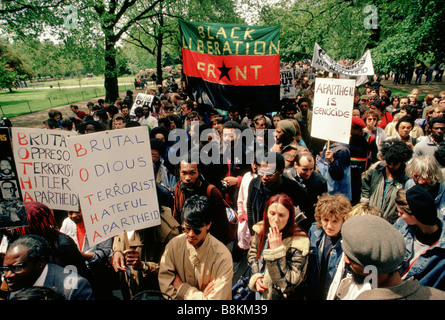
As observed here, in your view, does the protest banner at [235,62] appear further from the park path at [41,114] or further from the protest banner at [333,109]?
the park path at [41,114]

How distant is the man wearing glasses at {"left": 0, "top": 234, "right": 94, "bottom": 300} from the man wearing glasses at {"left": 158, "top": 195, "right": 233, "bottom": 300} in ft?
→ 2.12

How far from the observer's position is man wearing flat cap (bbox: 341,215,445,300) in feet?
5.07

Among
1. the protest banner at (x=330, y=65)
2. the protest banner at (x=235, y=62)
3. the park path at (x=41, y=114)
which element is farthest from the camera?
the park path at (x=41, y=114)

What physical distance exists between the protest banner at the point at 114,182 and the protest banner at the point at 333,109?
275 cm

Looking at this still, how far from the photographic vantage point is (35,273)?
2.12m

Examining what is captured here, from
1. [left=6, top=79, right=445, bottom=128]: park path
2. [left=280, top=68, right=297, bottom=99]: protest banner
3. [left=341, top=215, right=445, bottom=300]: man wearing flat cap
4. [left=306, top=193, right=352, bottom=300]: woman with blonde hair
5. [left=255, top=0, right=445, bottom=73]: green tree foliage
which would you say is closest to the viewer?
[left=341, top=215, right=445, bottom=300]: man wearing flat cap

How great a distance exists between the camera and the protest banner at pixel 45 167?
9.23ft

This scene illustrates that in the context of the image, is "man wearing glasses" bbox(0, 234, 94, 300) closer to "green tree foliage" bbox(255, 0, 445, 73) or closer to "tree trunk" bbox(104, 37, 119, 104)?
"green tree foliage" bbox(255, 0, 445, 73)

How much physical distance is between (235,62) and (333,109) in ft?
5.22

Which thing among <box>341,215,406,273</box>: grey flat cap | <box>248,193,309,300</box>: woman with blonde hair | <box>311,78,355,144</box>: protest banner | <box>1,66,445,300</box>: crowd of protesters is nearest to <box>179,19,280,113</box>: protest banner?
<box>311,78,355,144</box>: protest banner

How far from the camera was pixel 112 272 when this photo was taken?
296 centimetres

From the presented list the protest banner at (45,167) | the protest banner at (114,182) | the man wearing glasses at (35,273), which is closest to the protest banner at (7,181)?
the protest banner at (45,167)

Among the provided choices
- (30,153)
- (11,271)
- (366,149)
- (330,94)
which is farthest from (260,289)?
(366,149)
